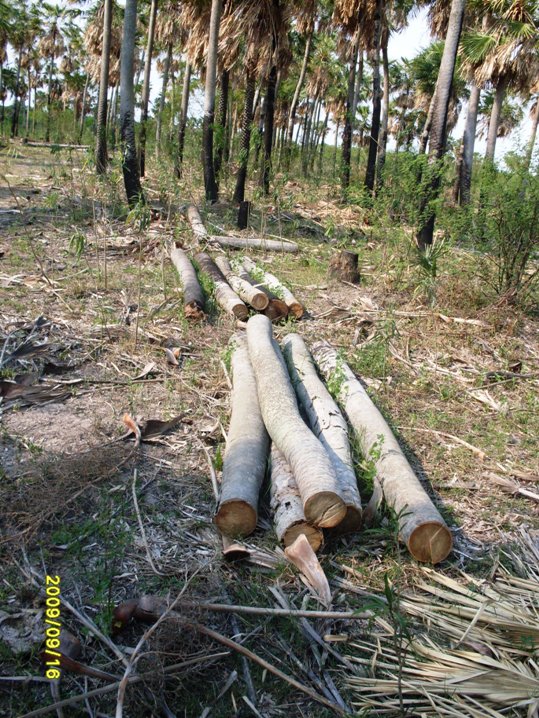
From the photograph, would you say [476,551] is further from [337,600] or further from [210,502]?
[210,502]

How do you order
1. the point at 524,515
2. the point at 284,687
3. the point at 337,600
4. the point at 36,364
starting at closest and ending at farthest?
1. the point at 284,687
2. the point at 337,600
3. the point at 524,515
4. the point at 36,364

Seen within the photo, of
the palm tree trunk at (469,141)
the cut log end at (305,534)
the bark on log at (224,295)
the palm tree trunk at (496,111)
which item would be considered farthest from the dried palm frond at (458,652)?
the palm tree trunk at (496,111)

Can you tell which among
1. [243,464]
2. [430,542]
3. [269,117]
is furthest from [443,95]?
[430,542]

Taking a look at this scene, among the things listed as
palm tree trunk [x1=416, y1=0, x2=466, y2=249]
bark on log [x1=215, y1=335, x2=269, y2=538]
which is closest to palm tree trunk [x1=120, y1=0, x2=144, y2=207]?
palm tree trunk [x1=416, y1=0, x2=466, y2=249]

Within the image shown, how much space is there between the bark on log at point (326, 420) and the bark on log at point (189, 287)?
1638 millimetres

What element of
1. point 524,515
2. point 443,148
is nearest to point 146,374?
point 524,515

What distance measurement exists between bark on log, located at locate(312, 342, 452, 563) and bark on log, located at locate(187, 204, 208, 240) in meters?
6.43

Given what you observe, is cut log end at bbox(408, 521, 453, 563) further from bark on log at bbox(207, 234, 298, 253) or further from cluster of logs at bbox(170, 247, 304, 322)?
bark on log at bbox(207, 234, 298, 253)

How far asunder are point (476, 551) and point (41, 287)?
21.9ft

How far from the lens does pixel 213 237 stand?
35.1ft

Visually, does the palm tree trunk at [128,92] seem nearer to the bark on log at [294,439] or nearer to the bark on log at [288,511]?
the bark on log at [294,439]

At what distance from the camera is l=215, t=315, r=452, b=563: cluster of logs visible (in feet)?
10.7

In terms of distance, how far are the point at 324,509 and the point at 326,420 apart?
1240 millimetres
